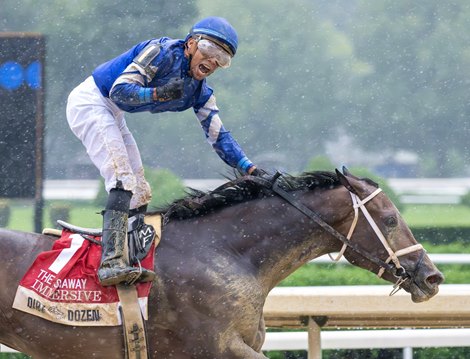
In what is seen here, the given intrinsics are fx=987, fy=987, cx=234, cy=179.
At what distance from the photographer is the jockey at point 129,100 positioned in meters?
3.79

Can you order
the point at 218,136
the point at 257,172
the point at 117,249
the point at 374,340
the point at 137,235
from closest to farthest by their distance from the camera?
the point at 117,249
the point at 137,235
the point at 257,172
the point at 218,136
the point at 374,340

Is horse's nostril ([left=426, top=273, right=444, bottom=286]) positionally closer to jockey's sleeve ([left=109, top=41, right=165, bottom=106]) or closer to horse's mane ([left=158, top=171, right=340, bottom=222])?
horse's mane ([left=158, top=171, right=340, bottom=222])

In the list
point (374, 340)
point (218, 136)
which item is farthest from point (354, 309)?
point (218, 136)

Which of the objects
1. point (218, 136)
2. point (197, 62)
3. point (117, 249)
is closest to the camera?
point (117, 249)

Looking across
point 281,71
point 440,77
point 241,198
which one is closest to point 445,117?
point 440,77

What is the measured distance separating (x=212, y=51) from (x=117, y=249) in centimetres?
87

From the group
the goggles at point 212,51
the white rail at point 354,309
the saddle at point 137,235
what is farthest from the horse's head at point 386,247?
the white rail at point 354,309

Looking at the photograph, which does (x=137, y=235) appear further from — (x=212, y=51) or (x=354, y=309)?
(x=354, y=309)

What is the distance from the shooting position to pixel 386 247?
394cm

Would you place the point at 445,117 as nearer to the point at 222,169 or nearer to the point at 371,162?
the point at 371,162

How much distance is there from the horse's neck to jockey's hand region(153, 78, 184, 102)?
0.58m

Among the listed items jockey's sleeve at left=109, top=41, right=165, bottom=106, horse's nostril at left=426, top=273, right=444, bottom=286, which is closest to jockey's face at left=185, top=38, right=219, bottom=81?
jockey's sleeve at left=109, top=41, right=165, bottom=106

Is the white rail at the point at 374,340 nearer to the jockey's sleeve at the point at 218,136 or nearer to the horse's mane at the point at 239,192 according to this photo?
the jockey's sleeve at the point at 218,136

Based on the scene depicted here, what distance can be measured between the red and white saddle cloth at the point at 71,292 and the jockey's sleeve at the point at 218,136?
2.28ft
